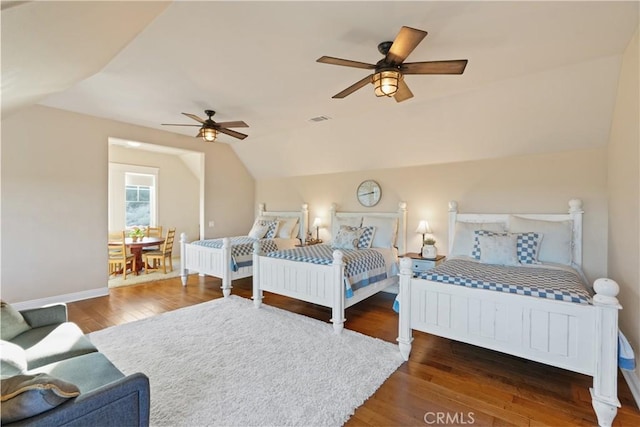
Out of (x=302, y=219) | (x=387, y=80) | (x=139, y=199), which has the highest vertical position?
(x=387, y=80)

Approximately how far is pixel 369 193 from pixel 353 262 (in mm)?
1993

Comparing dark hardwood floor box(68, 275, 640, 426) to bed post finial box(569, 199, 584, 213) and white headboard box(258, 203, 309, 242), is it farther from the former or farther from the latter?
white headboard box(258, 203, 309, 242)

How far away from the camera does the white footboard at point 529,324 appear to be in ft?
6.31

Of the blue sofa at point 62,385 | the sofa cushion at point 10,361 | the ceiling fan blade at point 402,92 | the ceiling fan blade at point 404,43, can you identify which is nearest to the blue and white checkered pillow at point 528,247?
the ceiling fan blade at point 402,92

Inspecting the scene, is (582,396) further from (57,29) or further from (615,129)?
(57,29)

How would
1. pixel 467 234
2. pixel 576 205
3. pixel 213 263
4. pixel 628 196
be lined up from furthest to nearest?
pixel 213 263, pixel 467 234, pixel 576 205, pixel 628 196

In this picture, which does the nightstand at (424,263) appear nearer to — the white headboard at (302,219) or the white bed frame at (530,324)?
the white bed frame at (530,324)

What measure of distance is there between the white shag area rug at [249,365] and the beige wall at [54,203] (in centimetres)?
176

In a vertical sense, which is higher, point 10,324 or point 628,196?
point 628,196

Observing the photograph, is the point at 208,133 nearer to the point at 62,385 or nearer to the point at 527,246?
the point at 62,385

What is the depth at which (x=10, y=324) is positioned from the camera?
6.88 ft

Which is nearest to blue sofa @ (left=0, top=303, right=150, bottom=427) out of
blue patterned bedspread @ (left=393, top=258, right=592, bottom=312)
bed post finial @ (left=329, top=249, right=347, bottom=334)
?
bed post finial @ (left=329, top=249, right=347, bottom=334)

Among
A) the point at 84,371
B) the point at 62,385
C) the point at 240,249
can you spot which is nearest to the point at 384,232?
the point at 240,249

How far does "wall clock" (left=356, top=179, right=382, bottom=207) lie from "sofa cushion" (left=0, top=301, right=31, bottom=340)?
4516 millimetres
